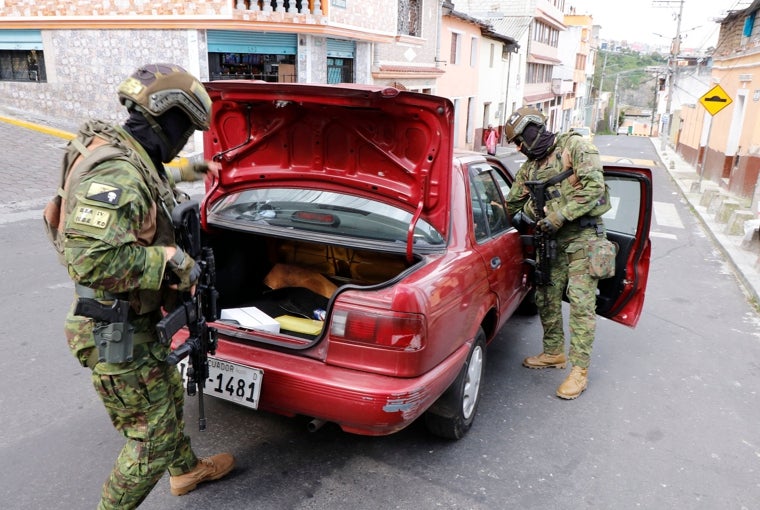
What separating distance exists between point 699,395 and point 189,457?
133 inches

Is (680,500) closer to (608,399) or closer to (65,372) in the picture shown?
(608,399)

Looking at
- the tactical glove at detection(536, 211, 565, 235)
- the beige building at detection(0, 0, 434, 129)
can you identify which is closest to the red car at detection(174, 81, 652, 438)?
the tactical glove at detection(536, 211, 565, 235)

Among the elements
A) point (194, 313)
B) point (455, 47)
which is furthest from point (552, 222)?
point (455, 47)

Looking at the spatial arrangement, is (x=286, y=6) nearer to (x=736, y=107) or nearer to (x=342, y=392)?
(x=736, y=107)

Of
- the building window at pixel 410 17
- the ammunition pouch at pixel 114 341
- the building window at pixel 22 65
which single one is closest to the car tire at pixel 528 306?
the ammunition pouch at pixel 114 341

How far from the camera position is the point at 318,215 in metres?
3.31

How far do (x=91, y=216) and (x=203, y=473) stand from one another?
1395 mm

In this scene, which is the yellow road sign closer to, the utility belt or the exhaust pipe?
the exhaust pipe

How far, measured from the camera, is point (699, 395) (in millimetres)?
3990

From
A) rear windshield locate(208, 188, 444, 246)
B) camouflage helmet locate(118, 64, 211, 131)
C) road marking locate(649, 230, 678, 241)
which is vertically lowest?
road marking locate(649, 230, 678, 241)

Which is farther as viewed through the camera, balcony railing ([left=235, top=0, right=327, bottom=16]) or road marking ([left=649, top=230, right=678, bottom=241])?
balcony railing ([left=235, top=0, right=327, bottom=16])

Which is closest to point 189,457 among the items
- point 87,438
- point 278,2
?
point 87,438

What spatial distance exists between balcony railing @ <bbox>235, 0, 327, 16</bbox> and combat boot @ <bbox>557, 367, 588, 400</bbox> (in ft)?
40.2

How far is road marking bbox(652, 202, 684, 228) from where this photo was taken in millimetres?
10732
